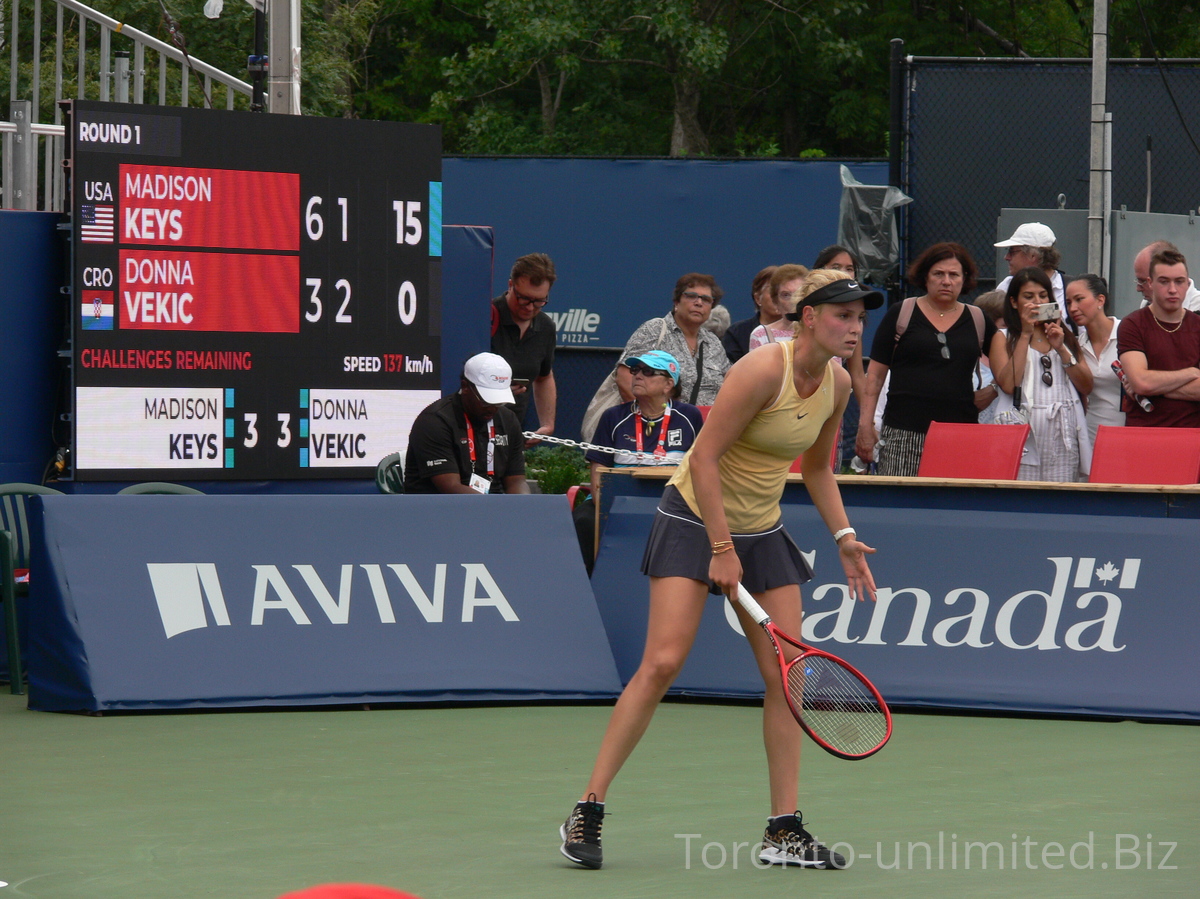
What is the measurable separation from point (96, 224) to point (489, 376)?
2330 millimetres

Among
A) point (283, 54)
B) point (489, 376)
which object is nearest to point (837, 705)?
point (489, 376)

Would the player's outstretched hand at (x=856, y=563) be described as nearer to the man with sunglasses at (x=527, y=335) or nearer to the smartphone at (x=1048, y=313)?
the smartphone at (x=1048, y=313)

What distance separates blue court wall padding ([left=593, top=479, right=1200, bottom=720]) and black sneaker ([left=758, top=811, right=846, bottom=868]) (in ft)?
9.39

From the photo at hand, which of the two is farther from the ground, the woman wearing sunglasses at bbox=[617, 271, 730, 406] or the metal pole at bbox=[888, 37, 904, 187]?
the metal pole at bbox=[888, 37, 904, 187]

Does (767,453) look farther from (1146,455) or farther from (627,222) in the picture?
(627,222)

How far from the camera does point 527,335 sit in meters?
11.7

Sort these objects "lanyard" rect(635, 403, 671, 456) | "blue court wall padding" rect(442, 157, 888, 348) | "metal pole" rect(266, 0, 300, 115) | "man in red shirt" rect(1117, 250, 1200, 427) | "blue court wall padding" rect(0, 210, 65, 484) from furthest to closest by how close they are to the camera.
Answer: "blue court wall padding" rect(442, 157, 888, 348)
"metal pole" rect(266, 0, 300, 115)
"blue court wall padding" rect(0, 210, 65, 484)
"lanyard" rect(635, 403, 671, 456)
"man in red shirt" rect(1117, 250, 1200, 427)

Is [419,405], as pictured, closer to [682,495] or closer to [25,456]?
[25,456]

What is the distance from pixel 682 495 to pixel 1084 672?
→ 3377 millimetres

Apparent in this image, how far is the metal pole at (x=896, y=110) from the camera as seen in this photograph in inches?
504

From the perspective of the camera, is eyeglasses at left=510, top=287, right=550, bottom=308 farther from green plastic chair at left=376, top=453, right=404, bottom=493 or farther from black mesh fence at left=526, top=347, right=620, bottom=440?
black mesh fence at left=526, top=347, right=620, bottom=440

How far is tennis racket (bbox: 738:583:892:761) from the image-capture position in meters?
5.04

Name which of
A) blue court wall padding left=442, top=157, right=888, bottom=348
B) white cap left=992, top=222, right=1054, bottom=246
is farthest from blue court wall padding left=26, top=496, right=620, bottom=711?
blue court wall padding left=442, top=157, right=888, bottom=348

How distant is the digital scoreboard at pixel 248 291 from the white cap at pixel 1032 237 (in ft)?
12.1
